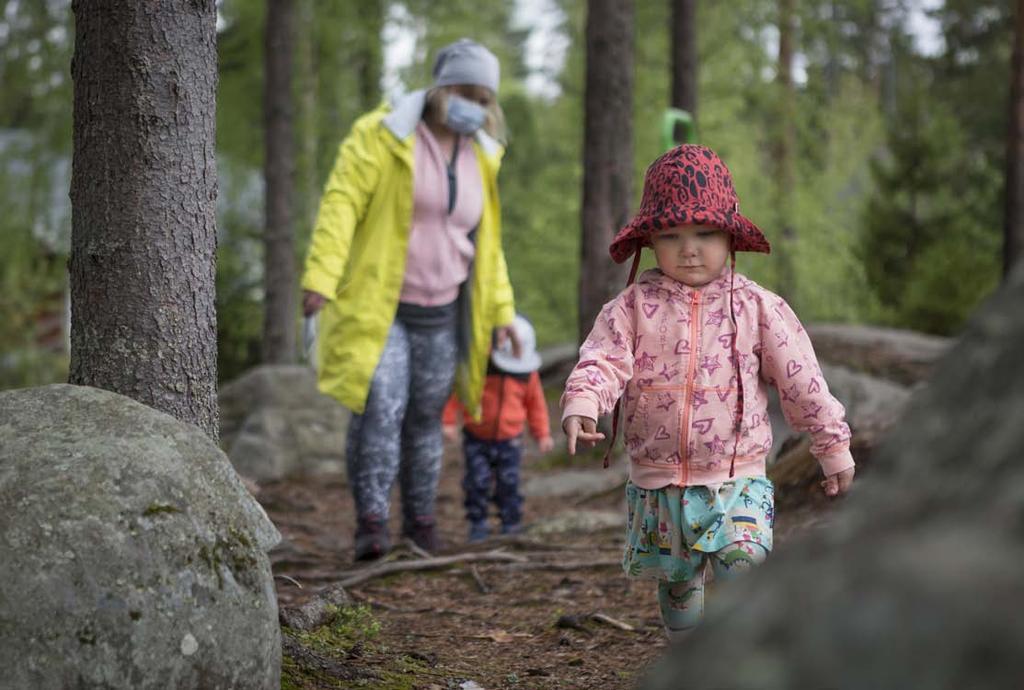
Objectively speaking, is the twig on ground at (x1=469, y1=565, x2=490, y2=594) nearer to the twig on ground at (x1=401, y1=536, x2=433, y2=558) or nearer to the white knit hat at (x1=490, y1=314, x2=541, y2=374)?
the twig on ground at (x1=401, y1=536, x2=433, y2=558)

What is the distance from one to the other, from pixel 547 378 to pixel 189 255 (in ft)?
45.6

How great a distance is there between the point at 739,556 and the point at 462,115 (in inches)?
117

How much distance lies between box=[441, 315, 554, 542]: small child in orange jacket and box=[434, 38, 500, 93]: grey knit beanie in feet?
5.55

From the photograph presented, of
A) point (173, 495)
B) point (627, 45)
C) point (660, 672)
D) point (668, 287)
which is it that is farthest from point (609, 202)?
point (660, 672)

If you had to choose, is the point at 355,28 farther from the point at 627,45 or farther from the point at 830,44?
the point at 627,45

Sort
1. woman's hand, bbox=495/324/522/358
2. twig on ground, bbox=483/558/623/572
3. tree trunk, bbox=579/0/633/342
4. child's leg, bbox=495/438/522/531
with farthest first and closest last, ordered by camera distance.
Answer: tree trunk, bbox=579/0/633/342 → child's leg, bbox=495/438/522/531 → woman's hand, bbox=495/324/522/358 → twig on ground, bbox=483/558/623/572

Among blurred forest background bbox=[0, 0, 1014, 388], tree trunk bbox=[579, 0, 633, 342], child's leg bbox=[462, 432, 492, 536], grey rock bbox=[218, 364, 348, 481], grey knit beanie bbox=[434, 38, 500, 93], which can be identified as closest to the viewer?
grey knit beanie bbox=[434, 38, 500, 93]

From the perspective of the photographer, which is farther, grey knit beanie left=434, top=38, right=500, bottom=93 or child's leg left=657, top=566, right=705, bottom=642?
grey knit beanie left=434, top=38, right=500, bottom=93

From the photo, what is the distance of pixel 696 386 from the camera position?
3521 mm

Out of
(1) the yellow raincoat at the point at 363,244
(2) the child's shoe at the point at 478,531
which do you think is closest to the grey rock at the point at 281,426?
(2) the child's shoe at the point at 478,531

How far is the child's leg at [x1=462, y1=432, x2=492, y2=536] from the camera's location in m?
6.91

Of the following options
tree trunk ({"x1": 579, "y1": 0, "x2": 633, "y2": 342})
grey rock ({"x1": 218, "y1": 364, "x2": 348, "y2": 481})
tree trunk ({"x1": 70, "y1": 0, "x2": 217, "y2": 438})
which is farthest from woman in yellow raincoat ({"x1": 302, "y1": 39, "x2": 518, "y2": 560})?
grey rock ({"x1": 218, "y1": 364, "x2": 348, "y2": 481})

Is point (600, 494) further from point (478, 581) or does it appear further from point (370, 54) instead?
point (370, 54)

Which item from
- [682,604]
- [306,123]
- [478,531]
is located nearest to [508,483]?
[478,531]
